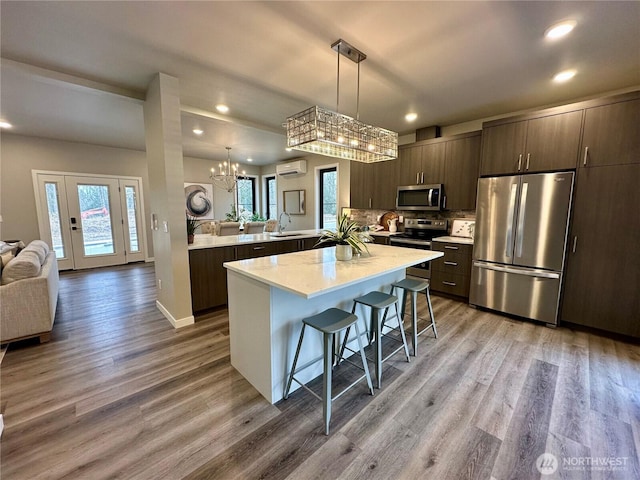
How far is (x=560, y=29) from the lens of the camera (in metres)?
1.92

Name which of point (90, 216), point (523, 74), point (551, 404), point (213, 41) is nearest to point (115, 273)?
point (90, 216)

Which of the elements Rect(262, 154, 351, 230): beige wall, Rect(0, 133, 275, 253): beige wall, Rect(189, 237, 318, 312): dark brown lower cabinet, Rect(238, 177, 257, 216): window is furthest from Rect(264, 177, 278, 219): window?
Rect(189, 237, 318, 312): dark brown lower cabinet

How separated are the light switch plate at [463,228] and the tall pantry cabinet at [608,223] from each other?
3.96 feet

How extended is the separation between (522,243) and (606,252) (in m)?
0.69

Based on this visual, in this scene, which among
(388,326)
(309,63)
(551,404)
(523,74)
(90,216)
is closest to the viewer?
(551,404)

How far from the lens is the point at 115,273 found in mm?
5305

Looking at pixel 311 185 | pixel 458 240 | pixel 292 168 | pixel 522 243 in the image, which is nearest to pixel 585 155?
pixel 522 243

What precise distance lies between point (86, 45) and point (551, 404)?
442 cm

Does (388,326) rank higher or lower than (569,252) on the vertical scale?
lower

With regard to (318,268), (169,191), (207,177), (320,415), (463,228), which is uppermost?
(207,177)

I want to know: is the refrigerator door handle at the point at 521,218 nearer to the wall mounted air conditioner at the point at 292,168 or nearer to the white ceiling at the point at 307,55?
the white ceiling at the point at 307,55

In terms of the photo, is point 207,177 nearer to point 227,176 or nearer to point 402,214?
point 227,176

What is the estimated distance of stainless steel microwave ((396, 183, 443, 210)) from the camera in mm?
4090

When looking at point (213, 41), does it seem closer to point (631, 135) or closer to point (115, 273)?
point (631, 135)
